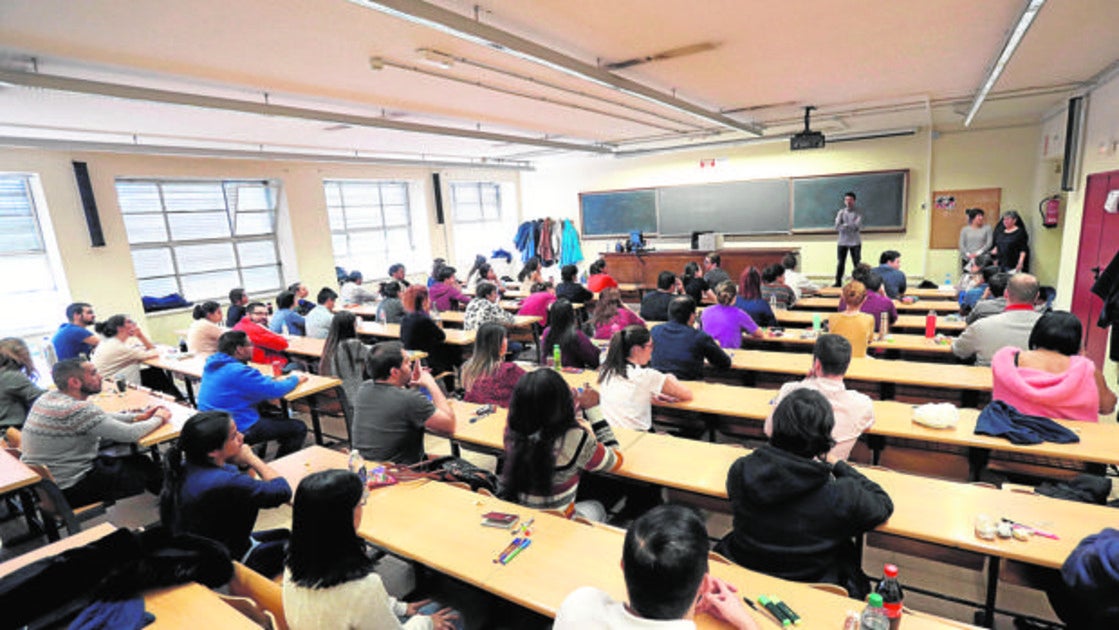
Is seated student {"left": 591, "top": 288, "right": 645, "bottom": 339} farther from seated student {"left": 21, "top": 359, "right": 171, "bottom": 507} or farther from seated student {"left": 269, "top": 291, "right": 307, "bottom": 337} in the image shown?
seated student {"left": 269, "top": 291, "right": 307, "bottom": 337}

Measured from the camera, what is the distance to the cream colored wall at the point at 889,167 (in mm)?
8977

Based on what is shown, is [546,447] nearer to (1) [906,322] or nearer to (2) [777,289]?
(1) [906,322]

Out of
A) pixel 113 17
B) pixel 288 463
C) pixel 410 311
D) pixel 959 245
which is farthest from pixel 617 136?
pixel 288 463

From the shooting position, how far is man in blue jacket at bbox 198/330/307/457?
147 inches

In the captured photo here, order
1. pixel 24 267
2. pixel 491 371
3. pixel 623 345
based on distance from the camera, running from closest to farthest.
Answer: pixel 623 345, pixel 491 371, pixel 24 267

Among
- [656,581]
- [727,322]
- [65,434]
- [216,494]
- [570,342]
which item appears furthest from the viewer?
[727,322]

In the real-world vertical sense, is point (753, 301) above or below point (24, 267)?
below

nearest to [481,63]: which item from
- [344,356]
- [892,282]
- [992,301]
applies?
[344,356]

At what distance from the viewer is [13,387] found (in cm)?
388

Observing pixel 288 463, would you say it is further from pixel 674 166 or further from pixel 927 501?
pixel 674 166

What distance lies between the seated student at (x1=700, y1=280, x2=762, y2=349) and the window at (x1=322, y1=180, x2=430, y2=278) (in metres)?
8.10

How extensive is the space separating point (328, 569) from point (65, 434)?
268 centimetres

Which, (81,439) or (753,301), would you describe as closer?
(81,439)

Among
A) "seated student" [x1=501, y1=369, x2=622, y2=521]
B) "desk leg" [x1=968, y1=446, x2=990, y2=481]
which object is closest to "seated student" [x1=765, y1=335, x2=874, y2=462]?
"desk leg" [x1=968, y1=446, x2=990, y2=481]
